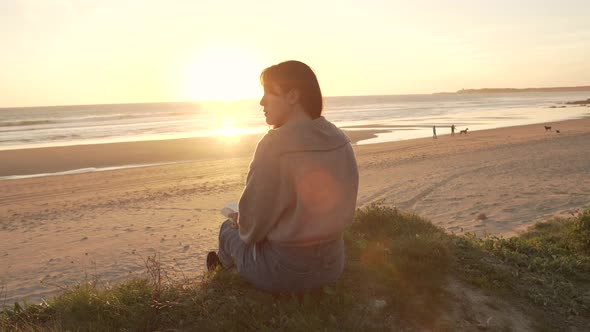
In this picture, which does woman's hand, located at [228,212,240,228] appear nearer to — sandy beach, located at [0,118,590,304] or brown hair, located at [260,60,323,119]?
brown hair, located at [260,60,323,119]

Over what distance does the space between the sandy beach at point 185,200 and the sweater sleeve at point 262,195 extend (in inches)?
78.9

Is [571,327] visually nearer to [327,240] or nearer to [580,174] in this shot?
[327,240]

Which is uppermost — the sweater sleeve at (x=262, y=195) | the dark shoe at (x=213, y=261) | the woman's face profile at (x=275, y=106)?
the woman's face profile at (x=275, y=106)

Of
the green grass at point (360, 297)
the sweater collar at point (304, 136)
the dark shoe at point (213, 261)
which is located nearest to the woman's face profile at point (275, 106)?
the sweater collar at point (304, 136)

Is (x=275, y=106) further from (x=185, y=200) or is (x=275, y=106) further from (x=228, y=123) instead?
(x=228, y=123)

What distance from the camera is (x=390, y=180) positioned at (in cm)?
1533

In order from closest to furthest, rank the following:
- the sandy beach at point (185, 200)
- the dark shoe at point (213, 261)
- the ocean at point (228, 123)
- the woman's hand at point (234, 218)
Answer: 1. the woman's hand at point (234, 218)
2. the dark shoe at point (213, 261)
3. the sandy beach at point (185, 200)
4. the ocean at point (228, 123)

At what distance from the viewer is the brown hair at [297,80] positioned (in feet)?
10.4

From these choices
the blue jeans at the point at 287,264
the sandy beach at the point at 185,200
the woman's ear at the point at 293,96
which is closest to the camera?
the woman's ear at the point at 293,96

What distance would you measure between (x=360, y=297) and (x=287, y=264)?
87cm

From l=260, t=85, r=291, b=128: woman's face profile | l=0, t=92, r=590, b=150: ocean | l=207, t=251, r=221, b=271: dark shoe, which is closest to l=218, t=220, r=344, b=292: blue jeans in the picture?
l=207, t=251, r=221, b=271: dark shoe

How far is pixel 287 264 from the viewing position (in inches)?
133

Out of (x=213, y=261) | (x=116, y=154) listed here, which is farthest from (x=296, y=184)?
(x=116, y=154)

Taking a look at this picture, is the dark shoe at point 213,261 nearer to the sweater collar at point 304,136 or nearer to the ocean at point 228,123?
the sweater collar at point 304,136
